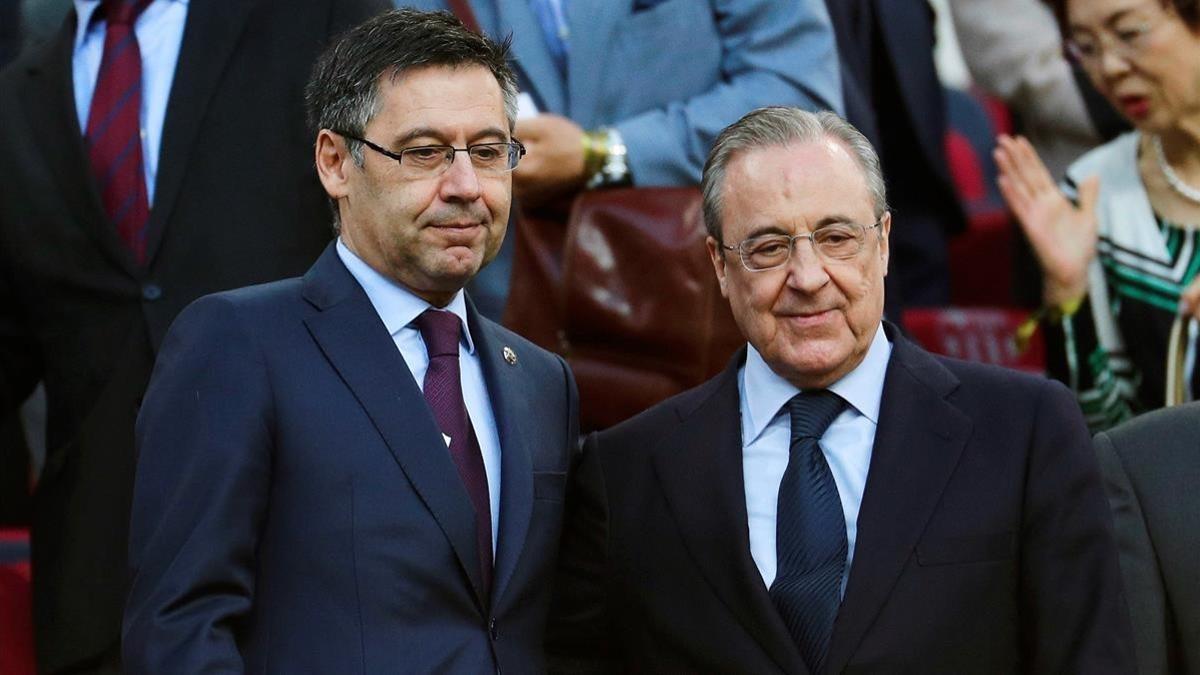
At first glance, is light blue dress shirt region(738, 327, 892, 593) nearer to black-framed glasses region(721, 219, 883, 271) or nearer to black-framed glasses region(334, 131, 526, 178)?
black-framed glasses region(721, 219, 883, 271)

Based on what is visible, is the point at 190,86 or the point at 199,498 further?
the point at 190,86

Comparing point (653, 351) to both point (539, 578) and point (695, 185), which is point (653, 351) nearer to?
point (695, 185)

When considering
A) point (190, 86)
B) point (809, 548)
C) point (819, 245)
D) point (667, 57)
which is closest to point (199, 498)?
point (809, 548)

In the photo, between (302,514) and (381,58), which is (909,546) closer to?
(302,514)

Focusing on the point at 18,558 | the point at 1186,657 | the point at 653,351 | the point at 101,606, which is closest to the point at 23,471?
the point at 18,558

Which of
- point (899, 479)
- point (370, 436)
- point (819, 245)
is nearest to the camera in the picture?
point (370, 436)

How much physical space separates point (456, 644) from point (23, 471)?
1900 millimetres

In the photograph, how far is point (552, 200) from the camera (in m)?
4.39

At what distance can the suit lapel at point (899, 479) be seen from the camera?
3.21m

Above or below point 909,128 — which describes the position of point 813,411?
below

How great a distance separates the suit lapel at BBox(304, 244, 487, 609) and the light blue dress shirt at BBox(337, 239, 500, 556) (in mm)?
31

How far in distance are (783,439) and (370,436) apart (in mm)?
705

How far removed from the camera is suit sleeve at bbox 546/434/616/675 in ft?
11.5

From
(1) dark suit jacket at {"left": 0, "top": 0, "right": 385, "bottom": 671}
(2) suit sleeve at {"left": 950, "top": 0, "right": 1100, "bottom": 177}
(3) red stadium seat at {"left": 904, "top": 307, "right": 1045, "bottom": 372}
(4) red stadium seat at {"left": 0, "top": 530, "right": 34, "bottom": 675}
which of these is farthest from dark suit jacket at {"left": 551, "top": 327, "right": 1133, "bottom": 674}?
(2) suit sleeve at {"left": 950, "top": 0, "right": 1100, "bottom": 177}
